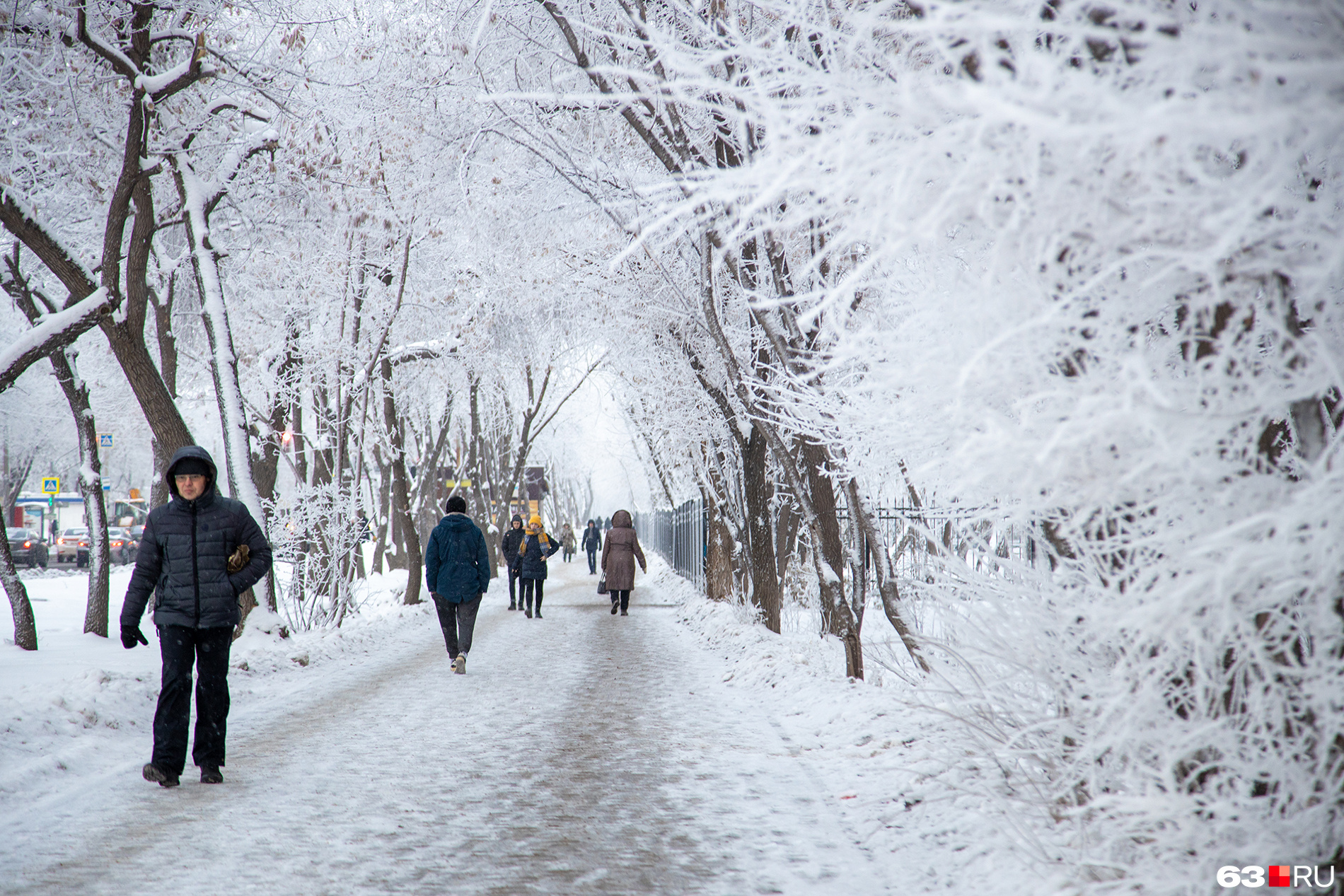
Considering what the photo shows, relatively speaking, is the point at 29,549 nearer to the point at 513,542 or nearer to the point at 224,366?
the point at 513,542

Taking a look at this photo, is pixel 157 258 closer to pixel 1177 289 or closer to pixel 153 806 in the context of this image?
pixel 153 806

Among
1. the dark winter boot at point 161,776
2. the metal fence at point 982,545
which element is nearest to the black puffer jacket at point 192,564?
the dark winter boot at point 161,776

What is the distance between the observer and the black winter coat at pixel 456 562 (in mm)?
11273

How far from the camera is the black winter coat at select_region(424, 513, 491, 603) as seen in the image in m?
11.3

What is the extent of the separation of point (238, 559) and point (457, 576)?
16.9 ft

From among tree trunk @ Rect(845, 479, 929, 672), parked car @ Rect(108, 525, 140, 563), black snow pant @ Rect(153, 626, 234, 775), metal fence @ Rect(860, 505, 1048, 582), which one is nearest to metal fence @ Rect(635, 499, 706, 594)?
tree trunk @ Rect(845, 479, 929, 672)

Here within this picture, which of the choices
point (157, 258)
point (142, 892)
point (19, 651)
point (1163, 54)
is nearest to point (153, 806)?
point (142, 892)

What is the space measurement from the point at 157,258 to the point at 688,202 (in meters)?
13.8

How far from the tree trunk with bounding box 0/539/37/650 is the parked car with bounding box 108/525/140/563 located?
3095cm

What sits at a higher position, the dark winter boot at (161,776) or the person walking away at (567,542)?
the person walking away at (567,542)

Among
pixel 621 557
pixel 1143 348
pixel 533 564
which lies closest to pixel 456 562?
pixel 533 564

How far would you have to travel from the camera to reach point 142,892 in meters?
4.02

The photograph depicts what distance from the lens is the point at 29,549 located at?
1447 inches

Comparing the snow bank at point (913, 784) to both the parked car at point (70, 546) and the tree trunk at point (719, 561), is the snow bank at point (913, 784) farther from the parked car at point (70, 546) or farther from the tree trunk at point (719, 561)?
the parked car at point (70, 546)
